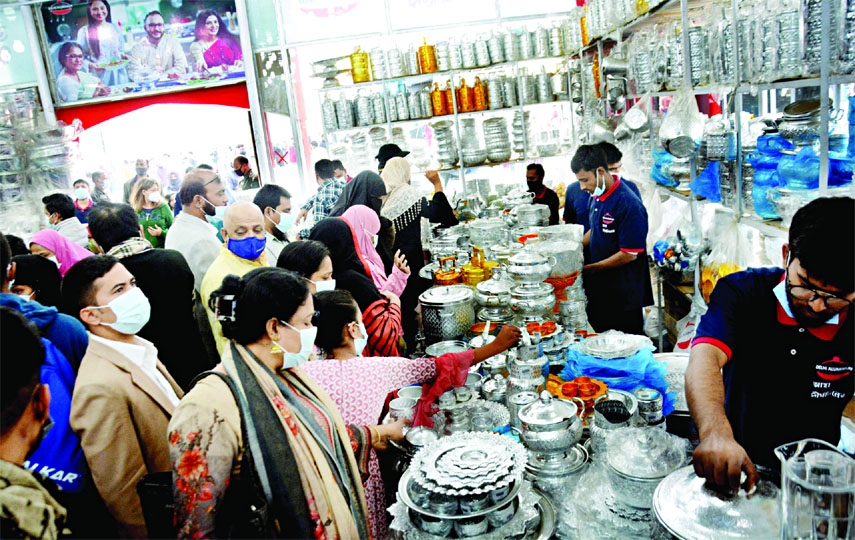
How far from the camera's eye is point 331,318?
197cm

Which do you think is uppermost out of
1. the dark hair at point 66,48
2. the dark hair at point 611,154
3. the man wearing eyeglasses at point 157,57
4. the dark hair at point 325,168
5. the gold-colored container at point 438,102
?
the dark hair at point 66,48

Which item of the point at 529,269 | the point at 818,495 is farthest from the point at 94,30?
the point at 818,495

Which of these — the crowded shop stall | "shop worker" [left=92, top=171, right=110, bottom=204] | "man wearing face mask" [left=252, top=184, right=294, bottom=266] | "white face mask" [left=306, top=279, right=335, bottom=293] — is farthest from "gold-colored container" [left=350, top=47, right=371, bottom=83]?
"white face mask" [left=306, top=279, right=335, bottom=293]

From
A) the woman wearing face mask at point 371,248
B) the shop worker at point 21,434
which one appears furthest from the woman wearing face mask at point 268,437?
the woman wearing face mask at point 371,248

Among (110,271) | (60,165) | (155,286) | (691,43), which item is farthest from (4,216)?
(691,43)

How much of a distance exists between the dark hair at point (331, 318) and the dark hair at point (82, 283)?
0.68 m

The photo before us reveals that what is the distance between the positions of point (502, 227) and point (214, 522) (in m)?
2.99

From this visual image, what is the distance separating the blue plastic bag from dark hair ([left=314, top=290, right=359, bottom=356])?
811mm

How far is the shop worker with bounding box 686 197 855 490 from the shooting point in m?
1.23

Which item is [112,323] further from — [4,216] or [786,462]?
[4,216]

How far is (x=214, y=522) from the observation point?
1.27 m

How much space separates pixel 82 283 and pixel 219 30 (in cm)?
599

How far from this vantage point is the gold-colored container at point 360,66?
248 inches

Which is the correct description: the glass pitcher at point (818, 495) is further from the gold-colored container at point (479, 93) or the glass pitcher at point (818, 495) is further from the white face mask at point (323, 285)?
the gold-colored container at point (479, 93)
